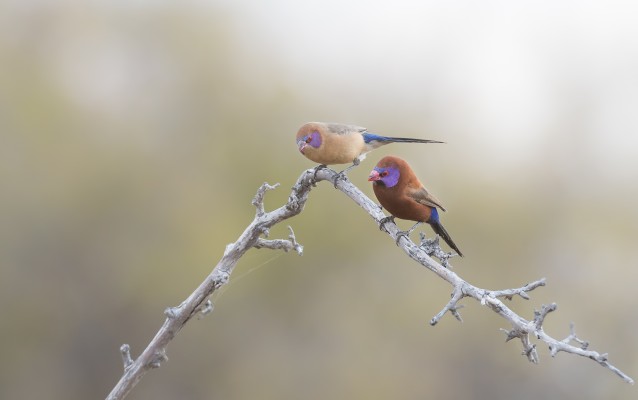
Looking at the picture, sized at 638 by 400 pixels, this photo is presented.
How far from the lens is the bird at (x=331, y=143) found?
15.7 ft

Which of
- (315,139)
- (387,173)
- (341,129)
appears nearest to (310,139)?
(315,139)

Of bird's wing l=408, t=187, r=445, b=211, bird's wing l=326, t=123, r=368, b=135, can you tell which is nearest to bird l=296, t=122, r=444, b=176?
bird's wing l=326, t=123, r=368, b=135

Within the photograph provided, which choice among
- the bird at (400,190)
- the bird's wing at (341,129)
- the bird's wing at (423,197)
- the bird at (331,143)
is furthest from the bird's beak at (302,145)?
the bird's wing at (423,197)

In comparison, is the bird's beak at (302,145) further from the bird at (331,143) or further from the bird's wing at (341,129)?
the bird's wing at (341,129)

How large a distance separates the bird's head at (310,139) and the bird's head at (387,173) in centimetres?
65

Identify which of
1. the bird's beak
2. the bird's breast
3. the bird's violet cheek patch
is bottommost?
the bird's breast

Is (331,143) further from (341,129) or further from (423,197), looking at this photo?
(423,197)

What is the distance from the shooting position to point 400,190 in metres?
4.24

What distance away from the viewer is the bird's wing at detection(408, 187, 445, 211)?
4.26 meters

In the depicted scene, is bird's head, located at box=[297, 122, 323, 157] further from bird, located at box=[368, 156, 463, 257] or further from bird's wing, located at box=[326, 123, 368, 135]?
bird, located at box=[368, 156, 463, 257]

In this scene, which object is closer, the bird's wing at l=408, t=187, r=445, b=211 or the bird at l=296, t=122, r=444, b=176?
the bird's wing at l=408, t=187, r=445, b=211

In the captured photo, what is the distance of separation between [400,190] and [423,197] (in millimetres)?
141

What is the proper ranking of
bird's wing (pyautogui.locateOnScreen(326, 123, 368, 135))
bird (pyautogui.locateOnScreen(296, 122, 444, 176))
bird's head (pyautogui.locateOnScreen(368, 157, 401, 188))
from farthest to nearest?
bird's wing (pyautogui.locateOnScreen(326, 123, 368, 135)), bird (pyautogui.locateOnScreen(296, 122, 444, 176)), bird's head (pyautogui.locateOnScreen(368, 157, 401, 188))

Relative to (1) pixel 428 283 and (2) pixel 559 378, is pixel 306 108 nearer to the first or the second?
(1) pixel 428 283
